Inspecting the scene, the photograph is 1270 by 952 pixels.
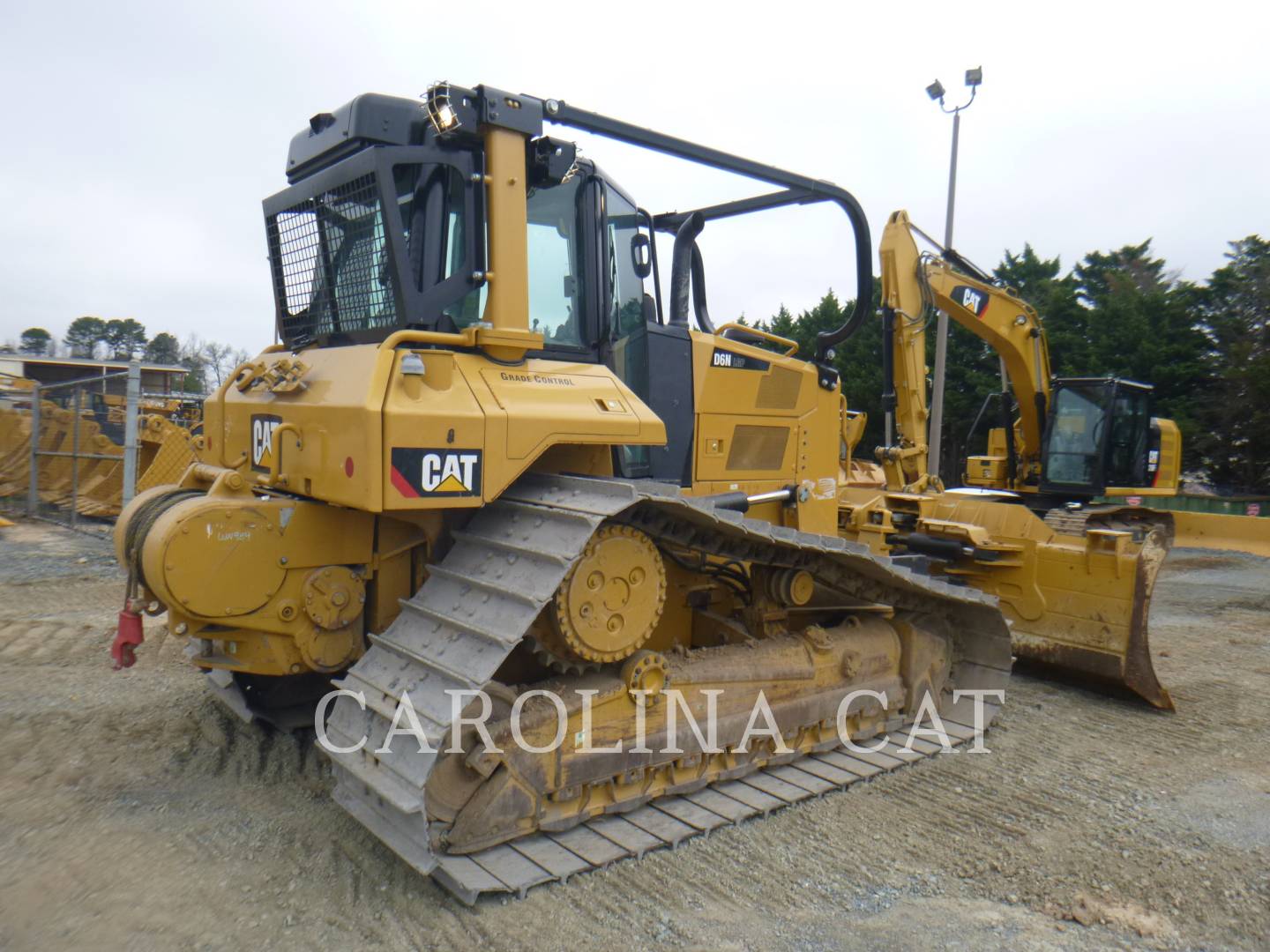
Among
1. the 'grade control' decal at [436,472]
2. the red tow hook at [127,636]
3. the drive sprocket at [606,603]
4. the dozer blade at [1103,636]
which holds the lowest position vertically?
Answer: the dozer blade at [1103,636]

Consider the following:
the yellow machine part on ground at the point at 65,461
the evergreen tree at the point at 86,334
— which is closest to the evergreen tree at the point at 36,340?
the evergreen tree at the point at 86,334

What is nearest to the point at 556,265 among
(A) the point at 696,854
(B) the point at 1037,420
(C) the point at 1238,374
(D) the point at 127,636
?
(D) the point at 127,636

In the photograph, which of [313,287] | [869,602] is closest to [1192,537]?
[869,602]

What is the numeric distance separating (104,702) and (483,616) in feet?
10.3

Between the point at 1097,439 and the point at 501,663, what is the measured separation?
311 inches

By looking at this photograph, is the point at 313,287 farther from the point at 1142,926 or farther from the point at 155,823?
the point at 1142,926

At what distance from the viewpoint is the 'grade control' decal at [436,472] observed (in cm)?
319

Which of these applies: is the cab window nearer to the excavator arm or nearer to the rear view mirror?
the rear view mirror

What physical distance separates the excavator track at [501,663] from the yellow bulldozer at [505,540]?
0.04ft

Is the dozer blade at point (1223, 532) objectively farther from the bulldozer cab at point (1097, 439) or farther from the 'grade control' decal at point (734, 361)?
the 'grade control' decal at point (734, 361)

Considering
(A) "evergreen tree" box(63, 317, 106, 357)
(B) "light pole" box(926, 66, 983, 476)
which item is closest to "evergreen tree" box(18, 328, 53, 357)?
(A) "evergreen tree" box(63, 317, 106, 357)

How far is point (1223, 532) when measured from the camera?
383 inches

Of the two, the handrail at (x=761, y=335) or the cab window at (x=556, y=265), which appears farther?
the handrail at (x=761, y=335)

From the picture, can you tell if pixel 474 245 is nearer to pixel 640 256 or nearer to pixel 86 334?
pixel 640 256
